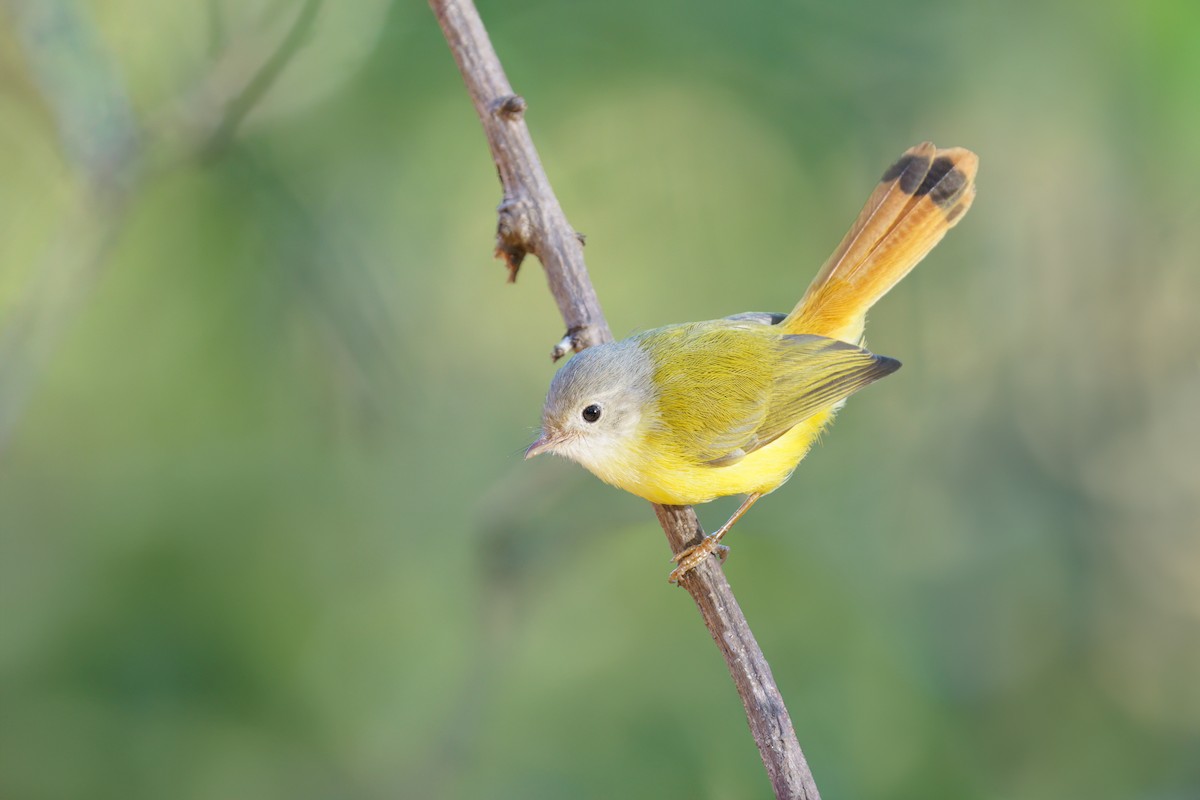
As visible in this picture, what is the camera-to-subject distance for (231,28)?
278cm

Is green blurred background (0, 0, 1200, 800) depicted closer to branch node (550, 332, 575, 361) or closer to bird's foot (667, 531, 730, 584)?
branch node (550, 332, 575, 361)

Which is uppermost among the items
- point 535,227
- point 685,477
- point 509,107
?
point 509,107

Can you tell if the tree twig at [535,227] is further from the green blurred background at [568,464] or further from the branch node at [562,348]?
the green blurred background at [568,464]

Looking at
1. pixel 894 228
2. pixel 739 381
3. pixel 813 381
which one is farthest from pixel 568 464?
pixel 894 228

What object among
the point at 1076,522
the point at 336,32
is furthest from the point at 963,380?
the point at 336,32

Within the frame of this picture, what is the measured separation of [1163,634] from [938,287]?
121 cm

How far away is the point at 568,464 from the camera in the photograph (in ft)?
9.98

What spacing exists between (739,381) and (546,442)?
46 cm

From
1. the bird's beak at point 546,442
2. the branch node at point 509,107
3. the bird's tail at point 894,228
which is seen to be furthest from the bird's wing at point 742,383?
the branch node at point 509,107

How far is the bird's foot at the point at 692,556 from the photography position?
7.41ft

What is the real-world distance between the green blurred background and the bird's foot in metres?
0.78

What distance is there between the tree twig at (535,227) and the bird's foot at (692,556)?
0.02 metres

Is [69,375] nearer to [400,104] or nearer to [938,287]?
[400,104]

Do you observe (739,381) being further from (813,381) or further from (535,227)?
(535,227)
